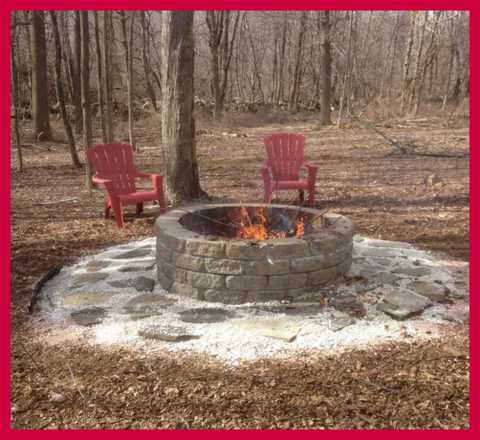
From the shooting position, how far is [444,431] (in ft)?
6.56

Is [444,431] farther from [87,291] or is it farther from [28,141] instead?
[28,141]

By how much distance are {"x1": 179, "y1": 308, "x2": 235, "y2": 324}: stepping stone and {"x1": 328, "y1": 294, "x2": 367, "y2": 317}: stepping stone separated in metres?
0.76

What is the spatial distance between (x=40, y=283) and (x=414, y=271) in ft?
10.4

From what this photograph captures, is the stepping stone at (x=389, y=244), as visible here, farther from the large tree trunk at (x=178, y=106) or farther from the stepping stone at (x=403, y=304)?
the large tree trunk at (x=178, y=106)

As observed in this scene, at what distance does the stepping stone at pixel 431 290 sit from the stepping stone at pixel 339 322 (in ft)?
2.56

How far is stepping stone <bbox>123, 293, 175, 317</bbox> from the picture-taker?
3232mm

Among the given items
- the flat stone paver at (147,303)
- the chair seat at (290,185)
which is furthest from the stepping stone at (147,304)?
the chair seat at (290,185)

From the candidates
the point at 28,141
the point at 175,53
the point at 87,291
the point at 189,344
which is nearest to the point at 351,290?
the point at 189,344

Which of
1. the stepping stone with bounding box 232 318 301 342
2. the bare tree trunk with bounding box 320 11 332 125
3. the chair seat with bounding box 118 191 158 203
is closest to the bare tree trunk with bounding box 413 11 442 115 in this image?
the bare tree trunk with bounding box 320 11 332 125

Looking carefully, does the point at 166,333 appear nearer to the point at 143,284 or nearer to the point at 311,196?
the point at 143,284

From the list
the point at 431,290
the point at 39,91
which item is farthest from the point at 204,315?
the point at 39,91

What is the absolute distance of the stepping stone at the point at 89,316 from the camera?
3.09m

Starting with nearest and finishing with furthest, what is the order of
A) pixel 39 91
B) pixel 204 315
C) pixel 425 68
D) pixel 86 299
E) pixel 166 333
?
1. pixel 166 333
2. pixel 204 315
3. pixel 86 299
4. pixel 39 91
5. pixel 425 68

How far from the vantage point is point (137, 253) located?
446 centimetres
